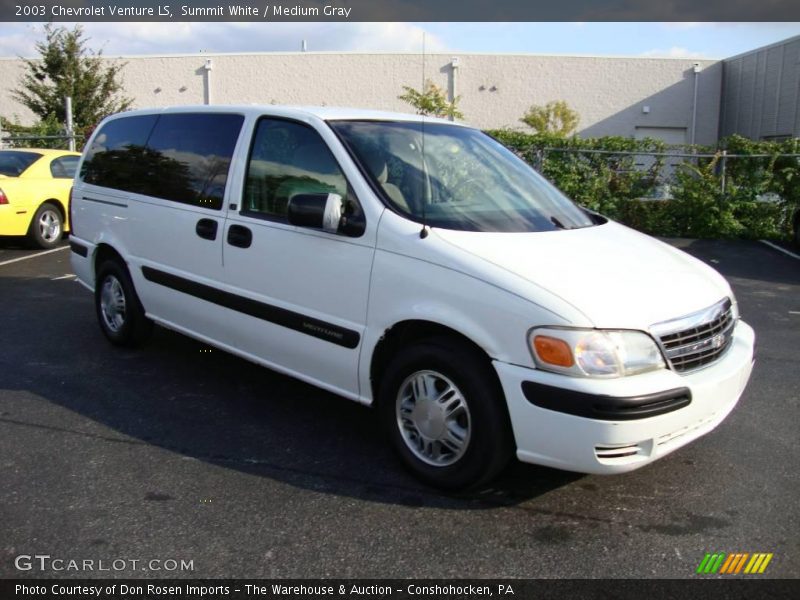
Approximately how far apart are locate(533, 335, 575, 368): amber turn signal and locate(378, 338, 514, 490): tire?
11.2 inches

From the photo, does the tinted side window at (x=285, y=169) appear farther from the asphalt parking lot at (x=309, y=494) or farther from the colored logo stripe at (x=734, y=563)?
the colored logo stripe at (x=734, y=563)

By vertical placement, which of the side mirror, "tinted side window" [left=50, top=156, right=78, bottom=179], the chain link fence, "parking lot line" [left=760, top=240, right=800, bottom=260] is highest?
the chain link fence

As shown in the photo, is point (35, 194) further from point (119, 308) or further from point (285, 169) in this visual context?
point (285, 169)

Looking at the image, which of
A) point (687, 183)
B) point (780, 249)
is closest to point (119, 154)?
point (780, 249)

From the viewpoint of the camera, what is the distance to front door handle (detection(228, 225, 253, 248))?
4.26m

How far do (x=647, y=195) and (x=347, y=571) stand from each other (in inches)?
462

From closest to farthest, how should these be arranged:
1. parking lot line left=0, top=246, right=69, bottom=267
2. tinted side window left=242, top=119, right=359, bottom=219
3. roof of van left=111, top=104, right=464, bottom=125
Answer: tinted side window left=242, top=119, right=359, bottom=219, roof of van left=111, top=104, right=464, bottom=125, parking lot line left=0, top=246, right=69, bottom=267

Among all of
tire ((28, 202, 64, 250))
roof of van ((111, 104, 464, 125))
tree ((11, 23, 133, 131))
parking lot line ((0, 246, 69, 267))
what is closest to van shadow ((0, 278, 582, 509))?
roof of van ((111, 104, 464, 125))

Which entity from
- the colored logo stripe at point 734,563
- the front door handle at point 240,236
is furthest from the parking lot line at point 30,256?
the colored logo stripe at point 734,563

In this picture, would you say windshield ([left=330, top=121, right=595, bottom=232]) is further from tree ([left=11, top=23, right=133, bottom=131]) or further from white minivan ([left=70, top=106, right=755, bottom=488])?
tree ([left=11, top=23, right=133, bottom=131])

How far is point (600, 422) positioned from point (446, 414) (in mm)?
750

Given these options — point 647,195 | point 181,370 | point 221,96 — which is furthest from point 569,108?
point 181,370

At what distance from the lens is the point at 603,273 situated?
331 centimetres

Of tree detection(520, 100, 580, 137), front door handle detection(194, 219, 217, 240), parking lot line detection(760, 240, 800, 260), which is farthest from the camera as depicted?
tree detection(520, 100, 580, 137)
